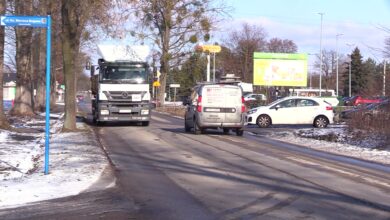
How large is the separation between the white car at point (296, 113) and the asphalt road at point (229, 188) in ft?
37.5

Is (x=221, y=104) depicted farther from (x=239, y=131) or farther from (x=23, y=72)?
(x=23, y=72)

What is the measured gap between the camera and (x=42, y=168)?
12.3 m

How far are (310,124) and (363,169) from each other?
1636cm

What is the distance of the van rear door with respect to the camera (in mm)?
22766

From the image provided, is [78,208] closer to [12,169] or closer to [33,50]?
[12,169]

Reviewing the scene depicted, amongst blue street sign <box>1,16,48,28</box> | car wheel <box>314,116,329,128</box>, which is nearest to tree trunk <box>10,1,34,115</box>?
car wheel <box>314,116,329,128</box>

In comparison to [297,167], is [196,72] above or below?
above

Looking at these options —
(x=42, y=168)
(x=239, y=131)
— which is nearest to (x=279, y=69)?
(x=239, y=131)

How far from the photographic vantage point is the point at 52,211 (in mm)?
8133

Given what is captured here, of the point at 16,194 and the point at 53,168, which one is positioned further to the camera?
the point at 53,168

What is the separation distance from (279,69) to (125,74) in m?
46.8

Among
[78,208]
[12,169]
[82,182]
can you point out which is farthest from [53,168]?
[78,208]

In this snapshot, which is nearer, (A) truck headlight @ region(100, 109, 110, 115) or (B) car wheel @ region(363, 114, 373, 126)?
(B) car wheel @ region(363, 114, 373, 126)

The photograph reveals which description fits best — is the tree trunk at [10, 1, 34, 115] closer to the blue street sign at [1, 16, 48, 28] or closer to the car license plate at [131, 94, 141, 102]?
the car license plate at [131, 94, 141, 102]
